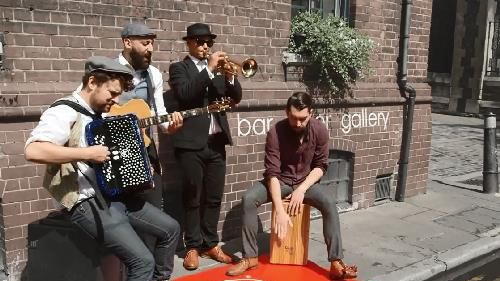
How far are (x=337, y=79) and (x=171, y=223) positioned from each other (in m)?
3.39

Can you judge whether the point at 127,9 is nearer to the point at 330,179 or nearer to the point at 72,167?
the point at 72,167

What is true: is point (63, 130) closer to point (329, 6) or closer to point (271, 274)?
point (271, 274)

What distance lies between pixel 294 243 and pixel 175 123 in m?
1.66

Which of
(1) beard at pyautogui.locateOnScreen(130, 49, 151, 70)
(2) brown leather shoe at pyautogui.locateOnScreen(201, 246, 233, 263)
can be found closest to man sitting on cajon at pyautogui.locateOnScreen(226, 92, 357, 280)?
(2) brown leather shoe at pyautogui.locateOnScreen(201, 246, 233, 263)

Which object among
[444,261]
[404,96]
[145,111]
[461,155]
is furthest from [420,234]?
[461,155]

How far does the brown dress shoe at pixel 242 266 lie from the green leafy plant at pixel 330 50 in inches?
98.7

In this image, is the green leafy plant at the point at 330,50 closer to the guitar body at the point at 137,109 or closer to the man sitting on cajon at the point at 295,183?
the man sitting on cajon at the point at 295,183

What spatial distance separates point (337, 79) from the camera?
6.27 metres

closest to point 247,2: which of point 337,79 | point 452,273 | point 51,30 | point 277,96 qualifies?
point 277,96

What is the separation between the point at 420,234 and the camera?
5.93m

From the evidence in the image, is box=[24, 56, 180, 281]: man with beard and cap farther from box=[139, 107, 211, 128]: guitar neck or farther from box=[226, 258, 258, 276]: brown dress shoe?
box=[226, 258, 258, 276]: brown dress shoe

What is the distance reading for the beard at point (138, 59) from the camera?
4.02m

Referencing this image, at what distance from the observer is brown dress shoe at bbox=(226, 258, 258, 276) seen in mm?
4434

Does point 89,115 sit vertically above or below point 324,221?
above
